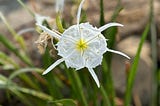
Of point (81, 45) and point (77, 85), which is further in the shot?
point (77, 85)

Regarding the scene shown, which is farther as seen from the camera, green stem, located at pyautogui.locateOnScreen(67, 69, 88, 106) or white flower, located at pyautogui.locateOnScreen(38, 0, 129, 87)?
green stem, located at pyautogui.locateOnScreen(67, 69, 88, 106)

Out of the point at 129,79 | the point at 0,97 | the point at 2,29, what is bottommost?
the point at 129,79

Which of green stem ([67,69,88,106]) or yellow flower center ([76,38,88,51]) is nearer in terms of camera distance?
yellow flower center ([76,38,88,51])

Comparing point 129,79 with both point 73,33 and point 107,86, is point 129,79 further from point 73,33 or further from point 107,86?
point 73,33

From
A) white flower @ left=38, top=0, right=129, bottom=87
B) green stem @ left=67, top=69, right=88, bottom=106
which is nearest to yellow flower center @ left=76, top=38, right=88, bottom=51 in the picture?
white flower @ left=38, top=0, right=129, bottom=87

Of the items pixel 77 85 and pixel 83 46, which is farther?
pixel 77 85

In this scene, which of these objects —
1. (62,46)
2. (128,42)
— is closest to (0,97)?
(128,42)

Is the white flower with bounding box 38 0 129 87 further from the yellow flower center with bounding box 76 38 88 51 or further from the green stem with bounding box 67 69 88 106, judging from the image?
the green stem with bounding box 67 69 88 106

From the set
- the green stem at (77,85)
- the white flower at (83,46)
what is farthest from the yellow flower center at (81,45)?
the green stem at (77,85)

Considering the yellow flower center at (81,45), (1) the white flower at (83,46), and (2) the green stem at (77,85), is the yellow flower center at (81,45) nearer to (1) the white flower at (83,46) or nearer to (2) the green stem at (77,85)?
(1) the white flower at (83,46)

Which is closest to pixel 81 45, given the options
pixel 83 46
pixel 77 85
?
pixel 83 46

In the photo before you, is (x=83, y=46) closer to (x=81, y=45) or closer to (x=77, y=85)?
(x=81, y=45)
